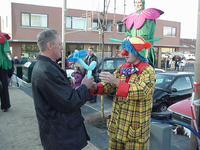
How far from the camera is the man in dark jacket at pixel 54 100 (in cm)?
176

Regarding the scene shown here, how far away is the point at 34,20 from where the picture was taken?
20469mm

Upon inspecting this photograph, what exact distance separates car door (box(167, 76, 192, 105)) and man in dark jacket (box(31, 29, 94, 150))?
4.89 metres

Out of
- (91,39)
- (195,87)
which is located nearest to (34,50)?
(91,39)

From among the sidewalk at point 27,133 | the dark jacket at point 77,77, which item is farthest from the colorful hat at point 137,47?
the dark jacket at point 77,77

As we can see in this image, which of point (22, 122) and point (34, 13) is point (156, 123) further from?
point (34, 13)

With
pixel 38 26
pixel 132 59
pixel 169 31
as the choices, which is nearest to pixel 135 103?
pixel 132 59

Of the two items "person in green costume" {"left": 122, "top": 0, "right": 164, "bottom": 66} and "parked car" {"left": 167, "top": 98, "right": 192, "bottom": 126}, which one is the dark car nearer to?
"parked car" {"left": 167, "top": 98, "right": 192, "bottom": 126}

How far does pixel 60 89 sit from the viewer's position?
5.79 ft

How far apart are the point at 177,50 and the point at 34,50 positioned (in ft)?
72.1

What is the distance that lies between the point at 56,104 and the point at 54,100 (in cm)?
5

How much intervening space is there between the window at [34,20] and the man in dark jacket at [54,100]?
20210 millimetres

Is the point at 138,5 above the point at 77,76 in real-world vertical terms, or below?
above

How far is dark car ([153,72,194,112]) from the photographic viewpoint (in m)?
6.05

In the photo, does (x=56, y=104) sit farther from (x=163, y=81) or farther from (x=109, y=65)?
(x=109, y=65)
